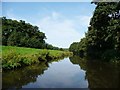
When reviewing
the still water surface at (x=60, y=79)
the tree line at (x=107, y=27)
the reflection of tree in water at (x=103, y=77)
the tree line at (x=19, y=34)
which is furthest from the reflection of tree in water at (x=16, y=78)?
the tree line at (x=19, y=34)

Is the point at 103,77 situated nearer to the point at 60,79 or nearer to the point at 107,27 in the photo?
the point at 60,79

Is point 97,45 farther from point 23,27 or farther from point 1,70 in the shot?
point 23,27

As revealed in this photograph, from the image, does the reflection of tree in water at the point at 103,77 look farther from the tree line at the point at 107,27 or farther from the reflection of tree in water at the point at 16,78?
the tree line at the point at 107,27

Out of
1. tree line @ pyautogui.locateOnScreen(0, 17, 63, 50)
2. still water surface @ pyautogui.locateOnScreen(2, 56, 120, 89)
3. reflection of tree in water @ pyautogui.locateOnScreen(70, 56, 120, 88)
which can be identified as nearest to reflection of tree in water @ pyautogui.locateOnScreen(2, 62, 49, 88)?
still water surface @ pyautogui.locateOnScreen(2, 56, 120, 89)

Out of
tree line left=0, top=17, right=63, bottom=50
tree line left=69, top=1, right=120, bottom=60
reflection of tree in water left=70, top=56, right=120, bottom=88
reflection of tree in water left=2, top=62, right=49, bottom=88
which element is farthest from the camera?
tree line left=0, top=17, right=63, bottom=50

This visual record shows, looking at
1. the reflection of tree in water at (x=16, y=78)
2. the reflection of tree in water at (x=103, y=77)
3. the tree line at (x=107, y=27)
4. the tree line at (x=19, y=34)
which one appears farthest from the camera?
the tree line at (x=19, y=34)

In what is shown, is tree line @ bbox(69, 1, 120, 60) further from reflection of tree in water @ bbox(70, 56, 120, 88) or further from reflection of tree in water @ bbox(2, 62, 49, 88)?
reflection of tree in water @ bbox(2, 62, 49, 88)

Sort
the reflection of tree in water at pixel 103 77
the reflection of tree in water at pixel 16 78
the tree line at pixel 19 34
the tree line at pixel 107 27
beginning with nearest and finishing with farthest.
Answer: the reflection of tree in water at pixel 103 77 < the reflection of tree in water at pixel 16 78 < the tree line at pixel 107 27 < the tree line at pixel 19 34

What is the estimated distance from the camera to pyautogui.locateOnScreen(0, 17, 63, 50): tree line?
81.2m

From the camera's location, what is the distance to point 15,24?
93.8 meters

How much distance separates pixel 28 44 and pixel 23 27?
15409mm

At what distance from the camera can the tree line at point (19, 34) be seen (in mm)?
81238

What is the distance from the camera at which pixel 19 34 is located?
85.8 metres

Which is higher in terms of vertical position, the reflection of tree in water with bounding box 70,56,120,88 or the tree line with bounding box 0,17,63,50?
the tree line with bounding box 0,17,63,50
